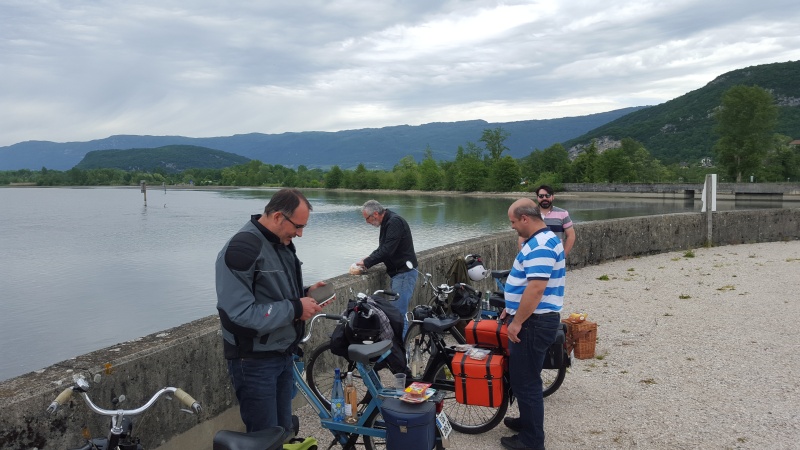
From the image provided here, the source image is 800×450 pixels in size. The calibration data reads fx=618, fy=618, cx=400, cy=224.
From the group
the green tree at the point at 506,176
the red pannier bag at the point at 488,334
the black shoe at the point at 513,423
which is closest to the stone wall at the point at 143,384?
the red pannier bag at the point at 488,334

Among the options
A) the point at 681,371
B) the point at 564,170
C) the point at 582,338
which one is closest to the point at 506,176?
the point at 564,170

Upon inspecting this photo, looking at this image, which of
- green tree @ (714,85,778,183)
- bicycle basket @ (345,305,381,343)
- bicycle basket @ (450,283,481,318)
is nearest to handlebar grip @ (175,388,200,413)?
bicycle basket @ (345,305,381,343)

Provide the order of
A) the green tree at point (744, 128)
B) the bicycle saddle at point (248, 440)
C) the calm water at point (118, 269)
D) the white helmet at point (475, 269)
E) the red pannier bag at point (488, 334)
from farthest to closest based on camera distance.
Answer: the green tree at point (744, 128) < the calm water at point (118, 269) < the white helmet at point (475, 269) < the red pannier bag at point (488, 334) < the bicycle saddle at point (248, 440)

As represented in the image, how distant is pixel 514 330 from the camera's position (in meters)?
4.09

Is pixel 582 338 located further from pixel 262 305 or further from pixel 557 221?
pixel 262 305

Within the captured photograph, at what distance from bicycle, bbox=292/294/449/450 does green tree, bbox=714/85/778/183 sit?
9204cm

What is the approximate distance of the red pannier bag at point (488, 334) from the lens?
14.6ft

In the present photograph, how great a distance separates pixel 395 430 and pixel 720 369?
12.8 feet

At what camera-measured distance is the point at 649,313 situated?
8250 millimetres

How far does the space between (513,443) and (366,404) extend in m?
1.08

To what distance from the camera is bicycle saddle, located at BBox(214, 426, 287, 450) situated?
8.38ft

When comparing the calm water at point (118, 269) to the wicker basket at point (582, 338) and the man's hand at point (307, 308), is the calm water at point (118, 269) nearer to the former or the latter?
the wicker basket at point (582, 338)

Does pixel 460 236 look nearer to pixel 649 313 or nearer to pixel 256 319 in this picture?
pixel 649 313

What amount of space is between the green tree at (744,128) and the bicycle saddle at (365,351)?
302 feet
